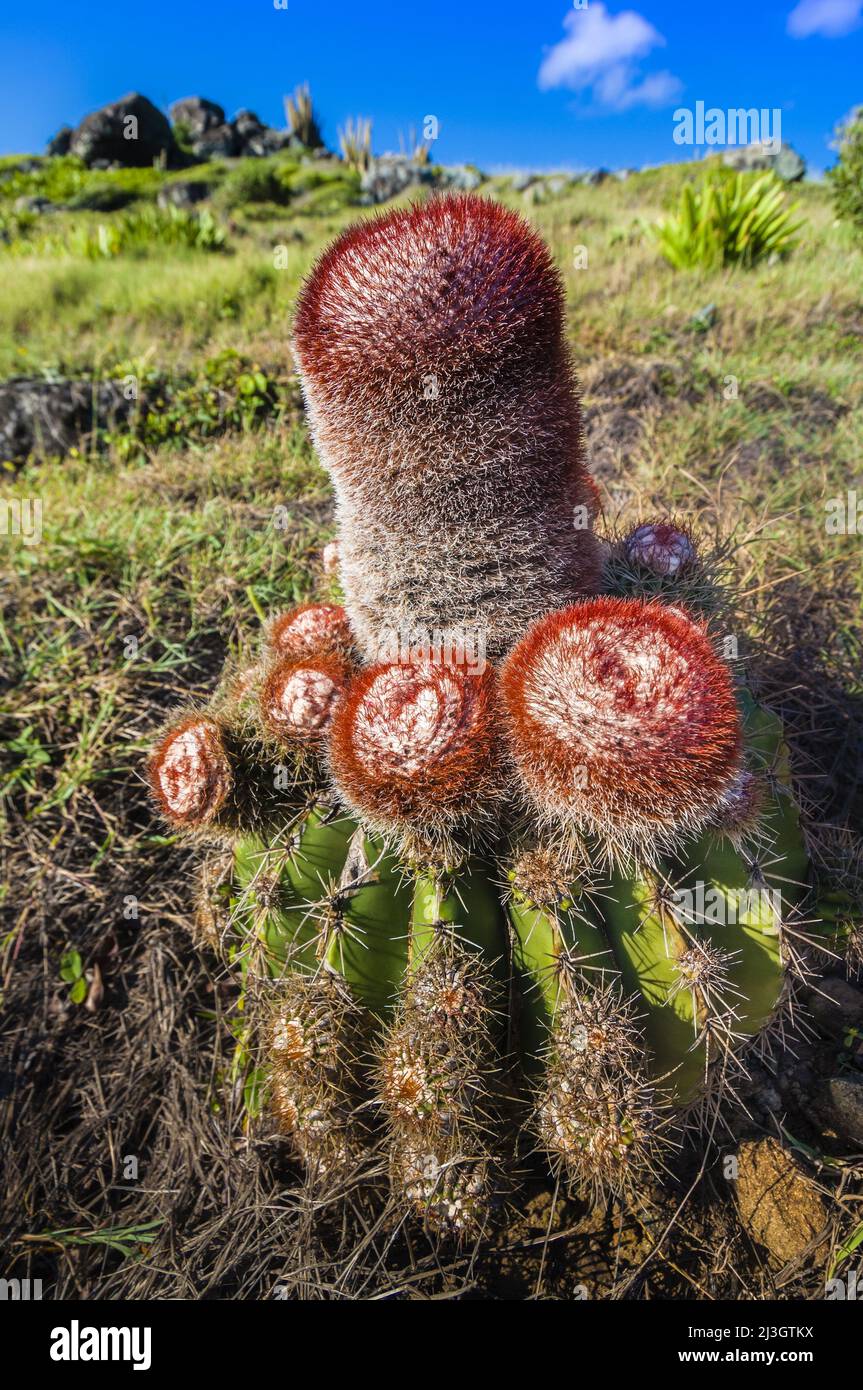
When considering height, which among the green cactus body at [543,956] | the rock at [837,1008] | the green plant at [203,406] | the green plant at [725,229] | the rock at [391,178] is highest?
the rock at [391,178]

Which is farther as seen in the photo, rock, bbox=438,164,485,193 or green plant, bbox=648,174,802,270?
rock, bbox=438,164,485,193

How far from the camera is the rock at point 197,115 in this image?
4020 centimetres

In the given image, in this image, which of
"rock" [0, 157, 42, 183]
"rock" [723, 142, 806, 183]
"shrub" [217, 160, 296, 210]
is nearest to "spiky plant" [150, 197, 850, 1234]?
"rock" [723, 142, 806, 183]

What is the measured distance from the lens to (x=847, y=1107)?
1934mm

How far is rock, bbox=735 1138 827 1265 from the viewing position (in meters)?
1.74

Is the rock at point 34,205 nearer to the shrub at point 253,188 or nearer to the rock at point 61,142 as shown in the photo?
the shrub at point 253,188

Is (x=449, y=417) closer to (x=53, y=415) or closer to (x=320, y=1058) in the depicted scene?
(x=320, y=1058)

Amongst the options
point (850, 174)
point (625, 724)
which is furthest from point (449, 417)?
point (850, 174)

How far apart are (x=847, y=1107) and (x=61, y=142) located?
165ft

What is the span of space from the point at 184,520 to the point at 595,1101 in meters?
3.35

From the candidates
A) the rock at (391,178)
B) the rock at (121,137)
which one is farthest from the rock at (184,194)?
the rock at (121,137)

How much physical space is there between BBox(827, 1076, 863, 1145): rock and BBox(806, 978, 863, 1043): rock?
17 cm

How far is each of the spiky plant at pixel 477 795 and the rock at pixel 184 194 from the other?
27.6 m

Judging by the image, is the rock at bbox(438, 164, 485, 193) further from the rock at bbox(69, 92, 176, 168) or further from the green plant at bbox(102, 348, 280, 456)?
the green plant at bbox(102, 348, 280, 456)
